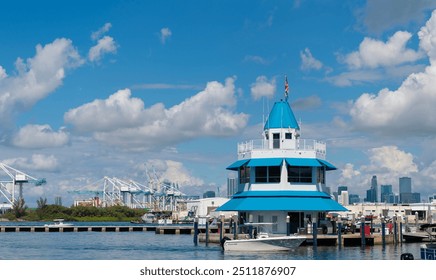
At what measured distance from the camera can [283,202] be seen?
5538 centimetres

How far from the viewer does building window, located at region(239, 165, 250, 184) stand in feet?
193

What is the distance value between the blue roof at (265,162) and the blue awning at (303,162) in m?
0.79

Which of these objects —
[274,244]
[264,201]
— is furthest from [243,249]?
[264,201]

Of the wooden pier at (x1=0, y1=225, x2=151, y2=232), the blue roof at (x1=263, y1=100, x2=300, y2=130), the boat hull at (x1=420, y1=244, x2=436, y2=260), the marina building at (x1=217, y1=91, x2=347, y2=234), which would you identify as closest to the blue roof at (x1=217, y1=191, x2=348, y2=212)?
the marina building at (x1=217, y1=91, x2=347, y2=234)

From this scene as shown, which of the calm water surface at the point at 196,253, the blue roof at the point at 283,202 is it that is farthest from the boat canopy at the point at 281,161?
the calm water surface at the point at 196,253

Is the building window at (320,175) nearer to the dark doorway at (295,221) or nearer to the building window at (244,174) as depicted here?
the dark doorway at (295,221)

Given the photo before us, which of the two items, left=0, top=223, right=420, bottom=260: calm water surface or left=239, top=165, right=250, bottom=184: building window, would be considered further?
left=239, top=165, right=250, bottom=184: building window

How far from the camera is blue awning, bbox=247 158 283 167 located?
56.3 metres

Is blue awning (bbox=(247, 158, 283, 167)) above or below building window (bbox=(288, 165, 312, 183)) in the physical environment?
above

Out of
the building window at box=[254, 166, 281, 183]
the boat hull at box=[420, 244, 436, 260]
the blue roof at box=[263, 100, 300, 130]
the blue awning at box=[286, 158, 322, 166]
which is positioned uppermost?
the blue roof at box=[263, 100, 300, 130]

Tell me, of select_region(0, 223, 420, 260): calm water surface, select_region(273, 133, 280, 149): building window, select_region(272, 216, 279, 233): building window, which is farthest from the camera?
select_region(273, 133, 280, 149): building window

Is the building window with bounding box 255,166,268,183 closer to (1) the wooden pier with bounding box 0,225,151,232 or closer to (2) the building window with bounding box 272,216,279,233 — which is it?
(2) the building window with bounding box 272,216,279,233

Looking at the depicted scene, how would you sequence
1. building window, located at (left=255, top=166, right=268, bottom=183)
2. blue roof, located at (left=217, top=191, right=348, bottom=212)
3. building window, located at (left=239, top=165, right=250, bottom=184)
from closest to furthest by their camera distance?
blue roof, located at (left=217, top=191, right=348, bottom=212), building window, located at (left=255, top=166, right=268, bottom=183), building window, located at (left=239, top=165, right=250, bottom=184)
